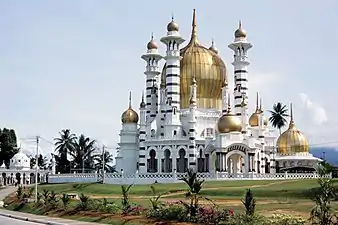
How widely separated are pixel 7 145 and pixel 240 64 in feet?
156

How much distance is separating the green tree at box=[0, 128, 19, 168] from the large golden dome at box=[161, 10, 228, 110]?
36366 millimetres

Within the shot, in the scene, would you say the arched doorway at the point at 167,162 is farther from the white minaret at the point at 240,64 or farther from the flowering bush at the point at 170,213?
the flowering bush at the point at 170,213

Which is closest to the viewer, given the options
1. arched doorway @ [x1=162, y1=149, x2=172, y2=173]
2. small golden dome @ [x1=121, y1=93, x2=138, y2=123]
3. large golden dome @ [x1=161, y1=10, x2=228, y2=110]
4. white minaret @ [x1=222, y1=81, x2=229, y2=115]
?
arched doorway @ [x1=162, y1=149, x2=172, y2=173]

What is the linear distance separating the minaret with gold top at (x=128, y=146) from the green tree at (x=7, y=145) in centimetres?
2899

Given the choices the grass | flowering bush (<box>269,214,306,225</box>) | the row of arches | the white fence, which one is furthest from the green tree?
flowering bush (<box>269,214,306,225</box>)

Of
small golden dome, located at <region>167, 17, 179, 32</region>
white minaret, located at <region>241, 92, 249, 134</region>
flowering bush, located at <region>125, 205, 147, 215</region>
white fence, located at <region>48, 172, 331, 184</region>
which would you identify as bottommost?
flowering bush, located at <region>125, 205, 147, 215</region>

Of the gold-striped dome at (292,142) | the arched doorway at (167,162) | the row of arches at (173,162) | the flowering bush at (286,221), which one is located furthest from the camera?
the gold-striped dome at (292,142)

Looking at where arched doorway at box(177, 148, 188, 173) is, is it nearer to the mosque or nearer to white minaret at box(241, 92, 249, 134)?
the mosque

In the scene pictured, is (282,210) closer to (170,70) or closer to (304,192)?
(304,192)

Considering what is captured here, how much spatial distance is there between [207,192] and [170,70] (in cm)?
3234

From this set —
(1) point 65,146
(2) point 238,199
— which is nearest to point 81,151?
(1) point 65,146

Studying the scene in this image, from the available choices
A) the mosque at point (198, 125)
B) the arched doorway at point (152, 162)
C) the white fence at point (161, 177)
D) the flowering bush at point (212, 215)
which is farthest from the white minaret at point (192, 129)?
the flowering bush at point (212, 215)

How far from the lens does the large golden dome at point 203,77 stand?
80375 mm

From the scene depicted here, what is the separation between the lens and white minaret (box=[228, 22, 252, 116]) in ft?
263
